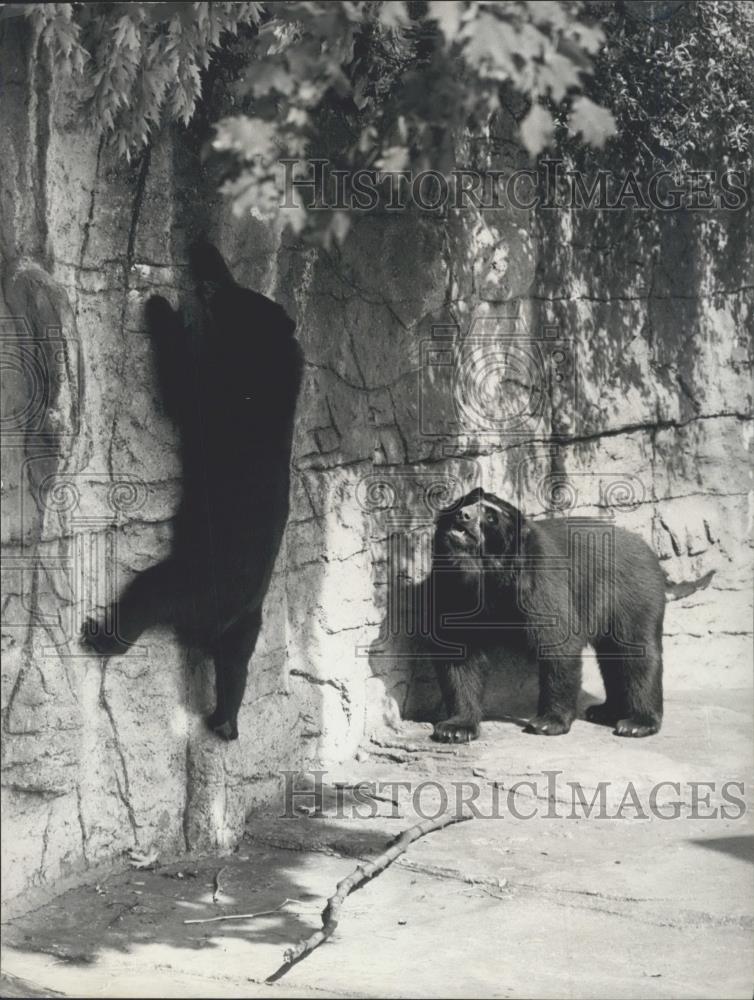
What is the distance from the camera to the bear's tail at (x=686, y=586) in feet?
27.7

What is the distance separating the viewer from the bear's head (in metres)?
7.07

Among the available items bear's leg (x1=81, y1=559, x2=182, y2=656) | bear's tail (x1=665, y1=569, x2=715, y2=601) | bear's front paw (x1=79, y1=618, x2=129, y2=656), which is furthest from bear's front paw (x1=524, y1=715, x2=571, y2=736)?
bear's front paw (x1=79, y1=618, x2=129, y2=656)

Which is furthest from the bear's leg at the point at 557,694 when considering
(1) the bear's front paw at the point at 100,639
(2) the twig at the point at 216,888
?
(1) the bear's front paw at the point at 100,639

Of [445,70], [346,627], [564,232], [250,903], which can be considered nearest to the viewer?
[445,70]

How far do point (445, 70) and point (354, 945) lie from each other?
113 inches

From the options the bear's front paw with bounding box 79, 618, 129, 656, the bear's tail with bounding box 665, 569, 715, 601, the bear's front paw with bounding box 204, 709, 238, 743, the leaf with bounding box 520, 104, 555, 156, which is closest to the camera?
the leaf with bounding box 520, 104, 555, 156

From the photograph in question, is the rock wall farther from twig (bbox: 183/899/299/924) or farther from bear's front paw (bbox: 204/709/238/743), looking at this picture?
twig (bbox: 183/899/299/924)

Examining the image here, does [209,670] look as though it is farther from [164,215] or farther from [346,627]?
[164,215]

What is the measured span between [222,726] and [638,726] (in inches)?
96.3

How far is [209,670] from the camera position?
18.7 feet

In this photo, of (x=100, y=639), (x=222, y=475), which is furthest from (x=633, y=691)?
(x=100, y=639)

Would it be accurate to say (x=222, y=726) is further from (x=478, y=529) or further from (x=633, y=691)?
(x=633, y=691)

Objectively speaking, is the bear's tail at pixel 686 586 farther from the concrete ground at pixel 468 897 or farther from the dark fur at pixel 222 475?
the dark fur at pixel 222 475

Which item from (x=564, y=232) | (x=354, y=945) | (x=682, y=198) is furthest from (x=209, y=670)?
(x=682, y=198)
